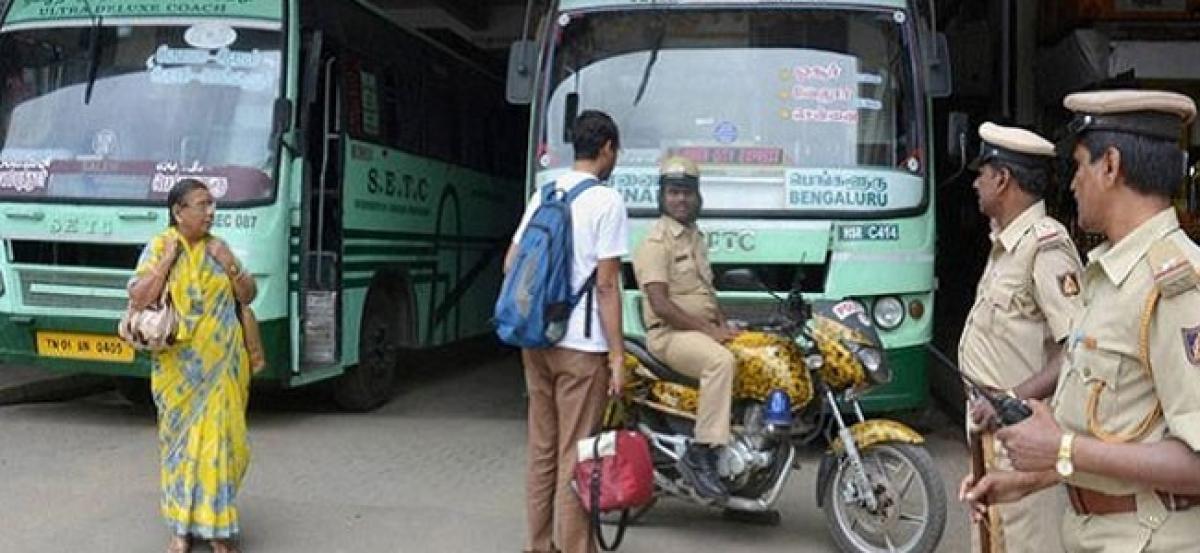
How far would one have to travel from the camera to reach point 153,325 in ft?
15.4

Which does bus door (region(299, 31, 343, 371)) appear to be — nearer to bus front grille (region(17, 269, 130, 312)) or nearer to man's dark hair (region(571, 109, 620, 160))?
bus front grille (region(17, 269, 130, 312))

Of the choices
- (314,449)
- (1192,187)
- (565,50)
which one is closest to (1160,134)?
(565,50)

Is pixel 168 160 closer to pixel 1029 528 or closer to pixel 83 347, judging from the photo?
pixel 83 347

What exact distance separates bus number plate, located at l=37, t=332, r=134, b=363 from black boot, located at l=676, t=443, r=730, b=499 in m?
3.94

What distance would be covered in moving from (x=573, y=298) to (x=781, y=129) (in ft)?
9.02

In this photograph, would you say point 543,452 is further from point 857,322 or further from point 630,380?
point 857,322

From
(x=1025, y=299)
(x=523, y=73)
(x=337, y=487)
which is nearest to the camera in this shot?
(x=1025, y=299)

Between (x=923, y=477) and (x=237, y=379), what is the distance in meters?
2.90


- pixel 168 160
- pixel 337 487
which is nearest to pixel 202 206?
pixel 337 487

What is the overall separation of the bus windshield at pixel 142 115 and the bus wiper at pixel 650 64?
235cm

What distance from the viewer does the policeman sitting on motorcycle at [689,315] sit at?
199 inches

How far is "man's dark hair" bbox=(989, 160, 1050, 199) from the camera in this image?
3719 millimetres

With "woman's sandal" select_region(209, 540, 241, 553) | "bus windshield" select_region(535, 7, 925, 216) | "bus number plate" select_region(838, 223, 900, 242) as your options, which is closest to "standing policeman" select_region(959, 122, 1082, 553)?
"bus number plate" select_region(838, 223, 900, 242)

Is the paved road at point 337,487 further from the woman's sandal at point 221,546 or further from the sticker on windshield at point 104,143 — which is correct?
the sticker on windshield at point 104,143
